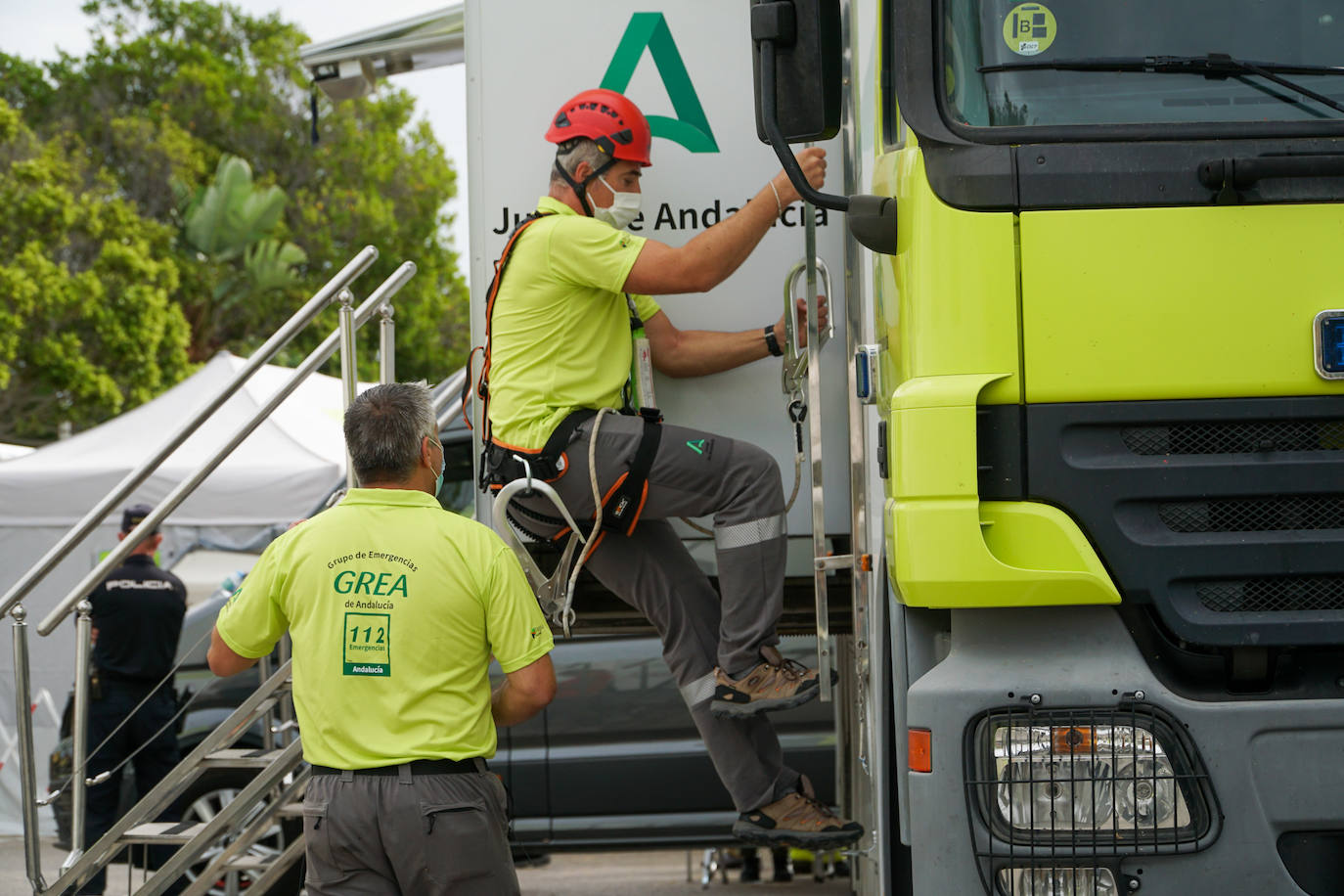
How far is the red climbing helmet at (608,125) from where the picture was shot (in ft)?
13.7

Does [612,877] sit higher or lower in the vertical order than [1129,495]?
lower

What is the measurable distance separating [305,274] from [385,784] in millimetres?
29211

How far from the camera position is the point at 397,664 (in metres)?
3.47

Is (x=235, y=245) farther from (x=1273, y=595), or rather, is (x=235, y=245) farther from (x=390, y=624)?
(x=1273, y=595)

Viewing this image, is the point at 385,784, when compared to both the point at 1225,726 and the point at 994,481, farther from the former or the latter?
the point at 1225,726

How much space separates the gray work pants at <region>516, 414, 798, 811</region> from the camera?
3975mm

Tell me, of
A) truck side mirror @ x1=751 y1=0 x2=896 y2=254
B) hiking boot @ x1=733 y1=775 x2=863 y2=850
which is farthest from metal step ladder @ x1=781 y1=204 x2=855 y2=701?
hiking boot @ x1=733 y1=775 x2=863 y2=850

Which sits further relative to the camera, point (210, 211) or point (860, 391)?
point (210, 211)

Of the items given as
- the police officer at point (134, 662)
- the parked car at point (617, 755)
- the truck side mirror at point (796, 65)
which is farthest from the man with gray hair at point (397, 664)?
the police officer at point (134, 662)

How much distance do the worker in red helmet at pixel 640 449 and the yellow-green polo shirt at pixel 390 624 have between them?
528 mm

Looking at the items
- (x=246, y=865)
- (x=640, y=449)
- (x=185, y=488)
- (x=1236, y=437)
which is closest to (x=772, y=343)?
(x=640, y=449)

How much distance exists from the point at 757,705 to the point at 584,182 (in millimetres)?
1611

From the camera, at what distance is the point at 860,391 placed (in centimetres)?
346

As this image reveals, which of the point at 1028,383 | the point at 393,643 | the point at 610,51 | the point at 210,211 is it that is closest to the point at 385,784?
the point at 393,643
